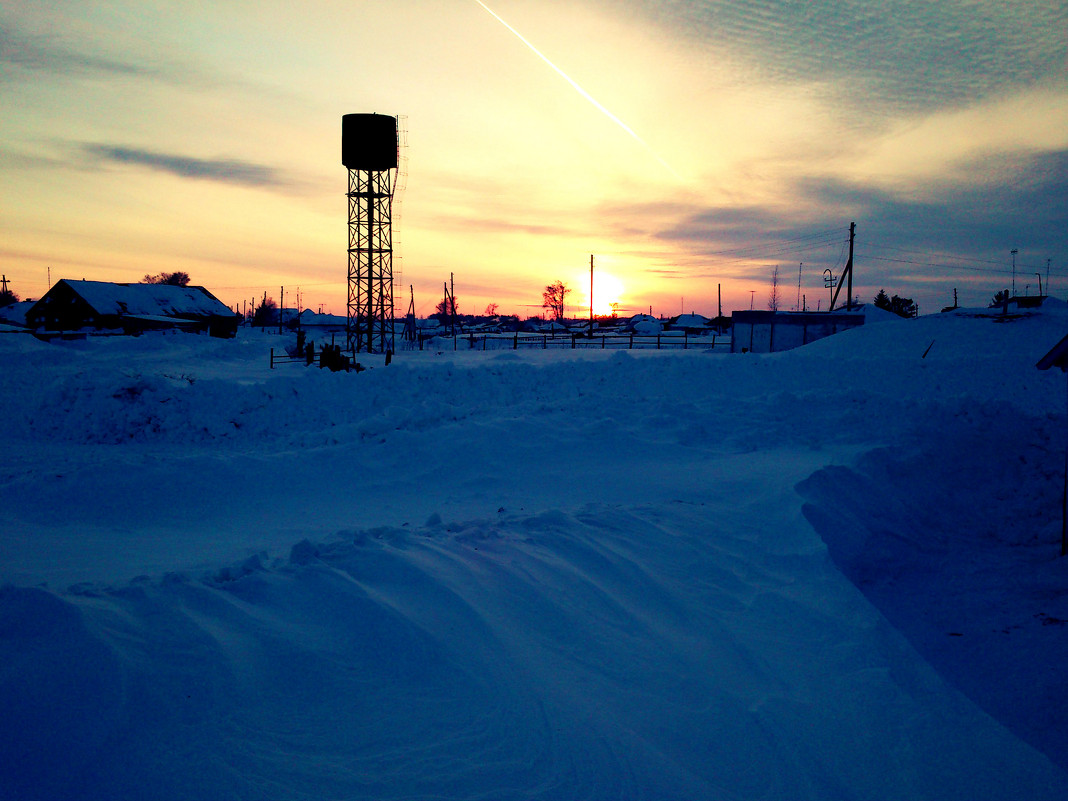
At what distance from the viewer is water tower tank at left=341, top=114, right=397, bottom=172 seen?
43281 millimetres

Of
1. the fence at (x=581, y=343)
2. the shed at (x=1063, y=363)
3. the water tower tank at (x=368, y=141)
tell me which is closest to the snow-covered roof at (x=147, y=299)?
the fence at (x=581, y=343)

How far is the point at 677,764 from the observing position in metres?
4.40

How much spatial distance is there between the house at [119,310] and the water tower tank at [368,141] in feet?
70.9

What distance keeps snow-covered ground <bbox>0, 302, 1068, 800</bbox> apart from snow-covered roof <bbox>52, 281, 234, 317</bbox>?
42.3m

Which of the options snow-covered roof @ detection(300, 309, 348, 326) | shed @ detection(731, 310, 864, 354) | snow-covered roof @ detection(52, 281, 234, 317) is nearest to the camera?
shed @ detection(731, 310, 864, 354)

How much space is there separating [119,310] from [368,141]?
24.9 metres

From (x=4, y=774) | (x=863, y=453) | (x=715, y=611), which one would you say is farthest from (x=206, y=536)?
(x=863, y=453)

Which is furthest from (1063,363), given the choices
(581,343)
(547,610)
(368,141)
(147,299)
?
(147,299)

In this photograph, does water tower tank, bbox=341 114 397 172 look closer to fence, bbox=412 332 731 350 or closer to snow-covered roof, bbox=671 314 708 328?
fence, bbox=412 332 731 350

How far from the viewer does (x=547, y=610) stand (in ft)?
20.4

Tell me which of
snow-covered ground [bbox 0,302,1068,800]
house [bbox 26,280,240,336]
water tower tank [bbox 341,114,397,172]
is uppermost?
water tower tank [bbox 341,114,397,172]

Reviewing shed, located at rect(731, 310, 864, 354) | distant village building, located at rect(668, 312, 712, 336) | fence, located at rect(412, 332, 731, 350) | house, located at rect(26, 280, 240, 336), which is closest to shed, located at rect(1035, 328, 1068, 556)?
shed, located at rect(731, 310, 864, 354)

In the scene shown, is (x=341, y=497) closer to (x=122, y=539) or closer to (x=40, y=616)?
(x=122, y=539)

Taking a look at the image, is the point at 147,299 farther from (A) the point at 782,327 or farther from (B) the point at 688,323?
(B) the point at 688,323
